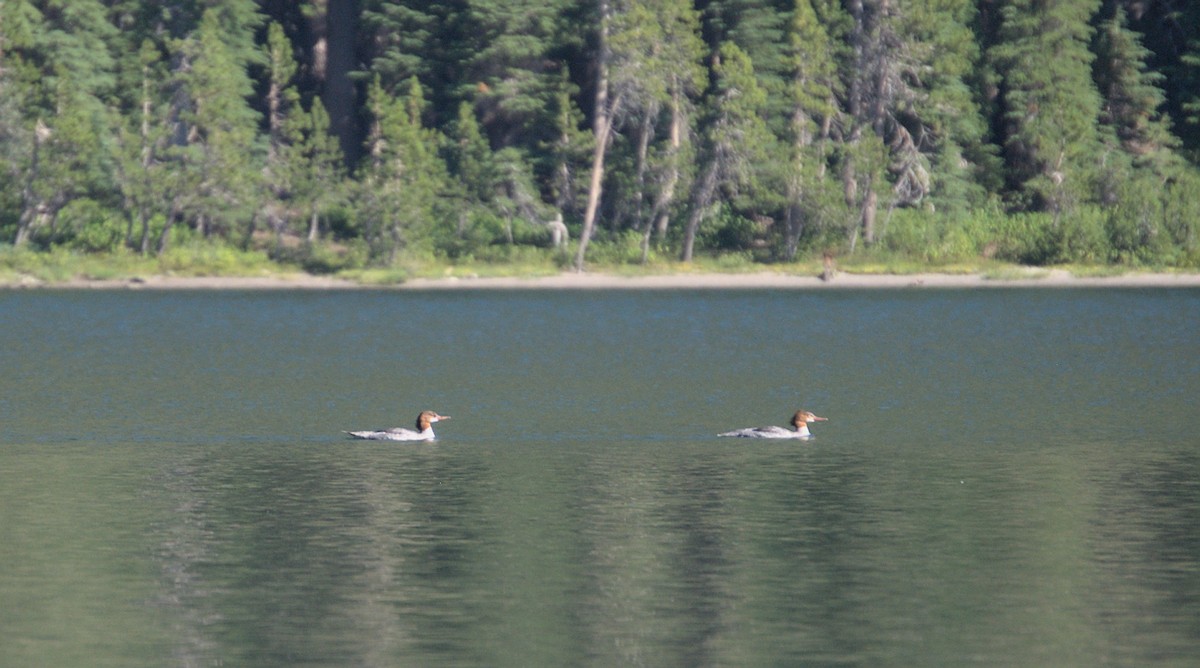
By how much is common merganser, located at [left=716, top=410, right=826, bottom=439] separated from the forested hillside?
50.7 m

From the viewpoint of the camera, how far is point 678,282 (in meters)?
81.0

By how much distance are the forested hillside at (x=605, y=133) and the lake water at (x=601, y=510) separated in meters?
32.6

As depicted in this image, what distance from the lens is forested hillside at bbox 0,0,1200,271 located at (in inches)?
3159

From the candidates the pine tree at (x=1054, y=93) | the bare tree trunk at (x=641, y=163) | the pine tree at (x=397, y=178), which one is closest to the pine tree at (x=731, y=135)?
the bare tree trunk at (x=641, y=163)

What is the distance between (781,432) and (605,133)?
5350cm

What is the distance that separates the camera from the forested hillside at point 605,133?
3159 inches

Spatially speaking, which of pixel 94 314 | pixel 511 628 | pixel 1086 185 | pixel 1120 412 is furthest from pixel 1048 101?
pixel 511 628

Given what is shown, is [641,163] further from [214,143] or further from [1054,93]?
[214,143]

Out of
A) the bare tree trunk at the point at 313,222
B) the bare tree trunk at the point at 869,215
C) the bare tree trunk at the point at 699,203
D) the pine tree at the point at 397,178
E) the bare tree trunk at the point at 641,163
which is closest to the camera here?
the pine tree at the point at 397,178

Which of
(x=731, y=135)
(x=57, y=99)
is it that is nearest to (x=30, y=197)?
(x=57, y=99)

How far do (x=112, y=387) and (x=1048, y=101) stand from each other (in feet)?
175

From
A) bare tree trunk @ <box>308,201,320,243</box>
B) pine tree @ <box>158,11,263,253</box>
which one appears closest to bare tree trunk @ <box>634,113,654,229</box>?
bare tree trunk @ <box>308,201,320,243</box>

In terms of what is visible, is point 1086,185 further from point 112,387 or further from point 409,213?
point 112,387

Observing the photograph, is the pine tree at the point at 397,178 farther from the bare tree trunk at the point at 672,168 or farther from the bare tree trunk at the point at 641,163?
the bare tree trunk at the point at 672,168
